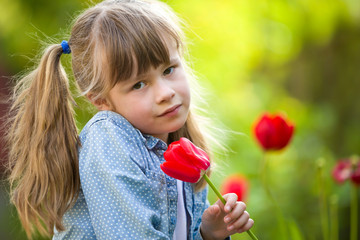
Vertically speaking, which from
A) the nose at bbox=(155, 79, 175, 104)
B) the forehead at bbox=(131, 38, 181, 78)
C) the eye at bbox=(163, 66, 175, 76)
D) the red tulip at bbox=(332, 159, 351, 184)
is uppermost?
the forehead at bbox=(131, 38, 181, 78)

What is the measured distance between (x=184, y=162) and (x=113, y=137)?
0.29 m

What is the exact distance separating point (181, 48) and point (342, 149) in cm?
299

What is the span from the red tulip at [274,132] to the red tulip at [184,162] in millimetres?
810

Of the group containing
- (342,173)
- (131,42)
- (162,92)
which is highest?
(131,42)

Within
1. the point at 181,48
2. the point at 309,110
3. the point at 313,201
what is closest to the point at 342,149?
the point at 309,110

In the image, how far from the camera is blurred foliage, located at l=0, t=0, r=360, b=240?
3.89 m

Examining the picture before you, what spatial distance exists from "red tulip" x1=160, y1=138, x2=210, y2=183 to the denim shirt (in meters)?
0.19

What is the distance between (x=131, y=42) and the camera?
1608 mm

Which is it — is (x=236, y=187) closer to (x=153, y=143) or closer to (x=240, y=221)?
(x=153, y=143)

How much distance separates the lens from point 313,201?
4.00 metres

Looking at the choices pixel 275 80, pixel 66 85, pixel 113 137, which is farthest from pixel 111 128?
pixel 275 80

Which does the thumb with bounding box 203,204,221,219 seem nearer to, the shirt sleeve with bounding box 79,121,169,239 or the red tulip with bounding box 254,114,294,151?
the shirt sleeve with bounding box 79,121,169,239

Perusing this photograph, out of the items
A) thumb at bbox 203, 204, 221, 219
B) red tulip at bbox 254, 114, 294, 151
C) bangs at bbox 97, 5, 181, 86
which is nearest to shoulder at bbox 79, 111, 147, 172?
bangs at bbox 97, 5, 181, 86

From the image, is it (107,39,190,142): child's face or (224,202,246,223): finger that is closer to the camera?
(224,202,246,223): finger
